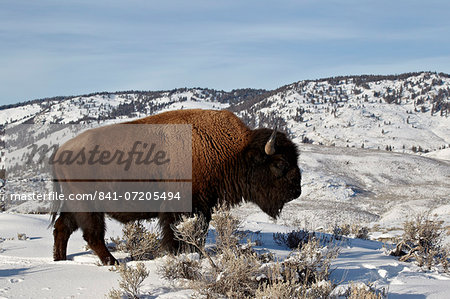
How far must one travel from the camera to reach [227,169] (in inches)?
217

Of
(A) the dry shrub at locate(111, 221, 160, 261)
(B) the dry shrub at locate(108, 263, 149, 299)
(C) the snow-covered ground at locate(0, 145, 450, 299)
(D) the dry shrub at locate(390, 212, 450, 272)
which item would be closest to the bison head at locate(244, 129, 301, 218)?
(C) the snow-covered ground at locate(0, 145, 450, 299)

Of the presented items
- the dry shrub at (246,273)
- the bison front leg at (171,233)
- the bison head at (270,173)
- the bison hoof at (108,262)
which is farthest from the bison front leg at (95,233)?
the bison head at (270,173)

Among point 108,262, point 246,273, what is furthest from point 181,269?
point 108,262

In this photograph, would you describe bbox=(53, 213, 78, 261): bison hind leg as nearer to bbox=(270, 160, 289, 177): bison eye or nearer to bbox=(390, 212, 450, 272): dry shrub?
bbox=(270, 160, 289, 177): bison eye

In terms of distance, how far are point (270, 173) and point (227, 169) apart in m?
0.66

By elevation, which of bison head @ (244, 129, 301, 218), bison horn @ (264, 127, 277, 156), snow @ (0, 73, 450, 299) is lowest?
snow @ (0, 73, 450, 299)

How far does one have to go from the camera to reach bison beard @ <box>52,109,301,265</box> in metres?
5.23

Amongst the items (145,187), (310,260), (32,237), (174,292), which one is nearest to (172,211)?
(145,187)

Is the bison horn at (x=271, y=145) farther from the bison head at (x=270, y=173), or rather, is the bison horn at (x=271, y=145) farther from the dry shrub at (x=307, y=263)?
the dry shrub at (x=307, y=263)

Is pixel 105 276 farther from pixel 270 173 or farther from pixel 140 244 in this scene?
pixel 270 173

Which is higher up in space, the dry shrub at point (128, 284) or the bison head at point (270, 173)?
the bison head at point (270, 173)

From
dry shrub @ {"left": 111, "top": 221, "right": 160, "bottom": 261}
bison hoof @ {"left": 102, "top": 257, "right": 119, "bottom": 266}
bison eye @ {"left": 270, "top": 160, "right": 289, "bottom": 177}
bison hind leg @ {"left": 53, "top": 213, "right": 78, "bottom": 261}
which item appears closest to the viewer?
bison hoof @ {"left": 102, "top": 257, "right": 119, "bottom": 266}

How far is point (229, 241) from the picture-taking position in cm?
407

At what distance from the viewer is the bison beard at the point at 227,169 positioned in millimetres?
5227
